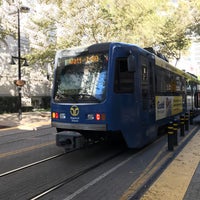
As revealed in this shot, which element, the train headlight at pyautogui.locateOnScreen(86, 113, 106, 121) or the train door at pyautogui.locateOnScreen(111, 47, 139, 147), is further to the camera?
the train door at pyautogui.locateOnScreen(111, 47, 139, 147)

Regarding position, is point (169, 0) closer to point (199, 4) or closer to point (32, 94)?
point (199, 4)

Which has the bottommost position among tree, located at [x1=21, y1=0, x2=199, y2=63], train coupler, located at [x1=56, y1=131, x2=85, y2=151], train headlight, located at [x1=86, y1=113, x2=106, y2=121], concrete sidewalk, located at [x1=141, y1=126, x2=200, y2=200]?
concrete sidewalk, located at [x1=141, y1=126, x2=200, y2=200]

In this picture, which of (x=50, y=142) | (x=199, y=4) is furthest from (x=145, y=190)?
(x=199, y=4)

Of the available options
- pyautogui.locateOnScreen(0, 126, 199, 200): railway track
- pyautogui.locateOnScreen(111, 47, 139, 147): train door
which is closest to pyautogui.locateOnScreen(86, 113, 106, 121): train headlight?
pyautogui.locateOnScreen(111, 47, 139, 147): train door

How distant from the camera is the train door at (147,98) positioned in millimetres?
9234

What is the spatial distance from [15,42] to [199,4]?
17.4 meters

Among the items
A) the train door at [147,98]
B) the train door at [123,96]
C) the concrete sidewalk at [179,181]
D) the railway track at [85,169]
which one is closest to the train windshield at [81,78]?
the train door at [123,96]

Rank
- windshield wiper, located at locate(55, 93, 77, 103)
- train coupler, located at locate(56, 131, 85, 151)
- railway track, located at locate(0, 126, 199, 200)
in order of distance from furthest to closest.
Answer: windshield wiper, located at locate(55, 93, 77, 103) → train coupler, located at locate(56, 131, 85, 151) → railway track, located at locate(0, 126, 199, 200)

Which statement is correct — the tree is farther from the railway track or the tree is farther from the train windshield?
the railway track

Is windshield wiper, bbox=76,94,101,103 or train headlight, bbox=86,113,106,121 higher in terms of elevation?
windshield wiper, bbox=76,94,101,103

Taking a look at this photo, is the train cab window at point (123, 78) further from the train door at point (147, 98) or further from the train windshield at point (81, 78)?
the train door at point (147, 98)

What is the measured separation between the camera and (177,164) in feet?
25.4

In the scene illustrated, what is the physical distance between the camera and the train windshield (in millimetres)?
8227

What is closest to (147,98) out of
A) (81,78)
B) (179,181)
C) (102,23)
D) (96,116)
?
(96,116)
